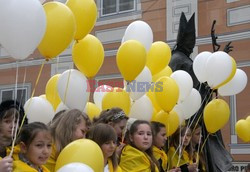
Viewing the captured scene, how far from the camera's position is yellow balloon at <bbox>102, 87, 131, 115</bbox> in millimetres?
3771

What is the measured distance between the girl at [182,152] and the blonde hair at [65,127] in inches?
50.2

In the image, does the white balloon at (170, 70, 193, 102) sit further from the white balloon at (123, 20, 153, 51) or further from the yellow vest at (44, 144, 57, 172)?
the yellow vest at (44, 144, 57, 172)

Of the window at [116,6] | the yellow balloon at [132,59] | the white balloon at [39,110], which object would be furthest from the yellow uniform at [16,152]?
the window at [116,6]

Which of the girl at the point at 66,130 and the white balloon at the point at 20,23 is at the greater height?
the white balloon at the point at 20,23

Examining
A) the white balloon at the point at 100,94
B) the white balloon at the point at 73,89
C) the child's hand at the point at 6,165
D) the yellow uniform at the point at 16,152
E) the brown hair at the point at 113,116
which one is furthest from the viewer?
the white balloon at the point at 100,94

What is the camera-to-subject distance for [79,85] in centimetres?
351

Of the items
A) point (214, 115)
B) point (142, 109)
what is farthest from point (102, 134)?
point (214, 115)

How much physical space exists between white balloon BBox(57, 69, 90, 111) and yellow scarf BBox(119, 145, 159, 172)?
0.56m

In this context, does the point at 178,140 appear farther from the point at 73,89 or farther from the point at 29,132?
the point at 29,132

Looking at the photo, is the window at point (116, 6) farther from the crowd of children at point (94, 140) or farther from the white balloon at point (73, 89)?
the white balloon at point (73, 89)

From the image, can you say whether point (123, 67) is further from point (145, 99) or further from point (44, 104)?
point (44, 104)

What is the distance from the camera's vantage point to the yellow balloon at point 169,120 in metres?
3.98

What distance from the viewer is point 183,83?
161 inches

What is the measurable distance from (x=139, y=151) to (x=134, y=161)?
0.09m
